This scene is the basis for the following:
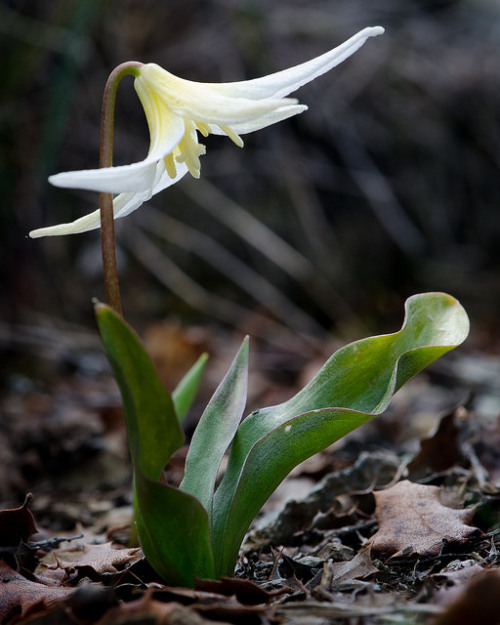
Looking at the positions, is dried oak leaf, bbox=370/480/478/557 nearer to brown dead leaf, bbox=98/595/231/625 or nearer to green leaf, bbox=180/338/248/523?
green leaf, bbox=180/338/248/523

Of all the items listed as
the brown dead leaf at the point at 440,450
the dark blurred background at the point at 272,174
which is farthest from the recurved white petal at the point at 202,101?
the dark blurred background at the point at 272,174

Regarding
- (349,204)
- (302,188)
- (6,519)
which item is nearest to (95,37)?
(302,188)

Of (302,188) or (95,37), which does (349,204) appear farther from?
(95,37)

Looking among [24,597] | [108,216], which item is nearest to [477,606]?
[24,597]

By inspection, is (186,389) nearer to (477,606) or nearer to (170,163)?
(170,163)

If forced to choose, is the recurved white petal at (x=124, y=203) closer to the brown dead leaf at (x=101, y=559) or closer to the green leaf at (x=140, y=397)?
the green leaf at (x=140, y=397)
